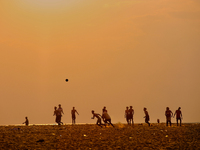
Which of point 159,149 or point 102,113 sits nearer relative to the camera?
point 159,149

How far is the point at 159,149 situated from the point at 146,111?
24927 millimetres

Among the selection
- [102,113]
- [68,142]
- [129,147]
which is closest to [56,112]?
[102,113]

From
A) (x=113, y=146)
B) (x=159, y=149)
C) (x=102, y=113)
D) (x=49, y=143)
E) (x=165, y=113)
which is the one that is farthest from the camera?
(x=165, y=113)

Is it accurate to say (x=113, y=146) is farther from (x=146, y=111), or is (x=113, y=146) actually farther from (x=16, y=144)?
(x=146, y=111)

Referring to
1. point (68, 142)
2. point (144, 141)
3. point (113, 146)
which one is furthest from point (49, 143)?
point (144, 141)

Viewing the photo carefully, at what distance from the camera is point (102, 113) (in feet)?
136

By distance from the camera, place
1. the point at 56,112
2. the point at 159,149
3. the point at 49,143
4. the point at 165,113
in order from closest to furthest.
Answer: the point at 159,149, the point at 49,143, the point at 165,113, the point at 56,112

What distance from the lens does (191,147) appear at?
880 inches

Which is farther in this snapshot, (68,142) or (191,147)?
(68,142)

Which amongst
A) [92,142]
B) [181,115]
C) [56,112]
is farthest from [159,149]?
[56,112]

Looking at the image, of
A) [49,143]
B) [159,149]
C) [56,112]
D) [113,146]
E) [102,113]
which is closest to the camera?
[159,149]

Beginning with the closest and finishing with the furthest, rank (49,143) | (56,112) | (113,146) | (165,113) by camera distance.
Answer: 1. (113,146)
2. (49,143)
3. (165,113)
4. (56,112)

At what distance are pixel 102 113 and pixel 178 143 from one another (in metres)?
17.5

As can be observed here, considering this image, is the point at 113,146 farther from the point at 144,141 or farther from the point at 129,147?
the point at 144,141
